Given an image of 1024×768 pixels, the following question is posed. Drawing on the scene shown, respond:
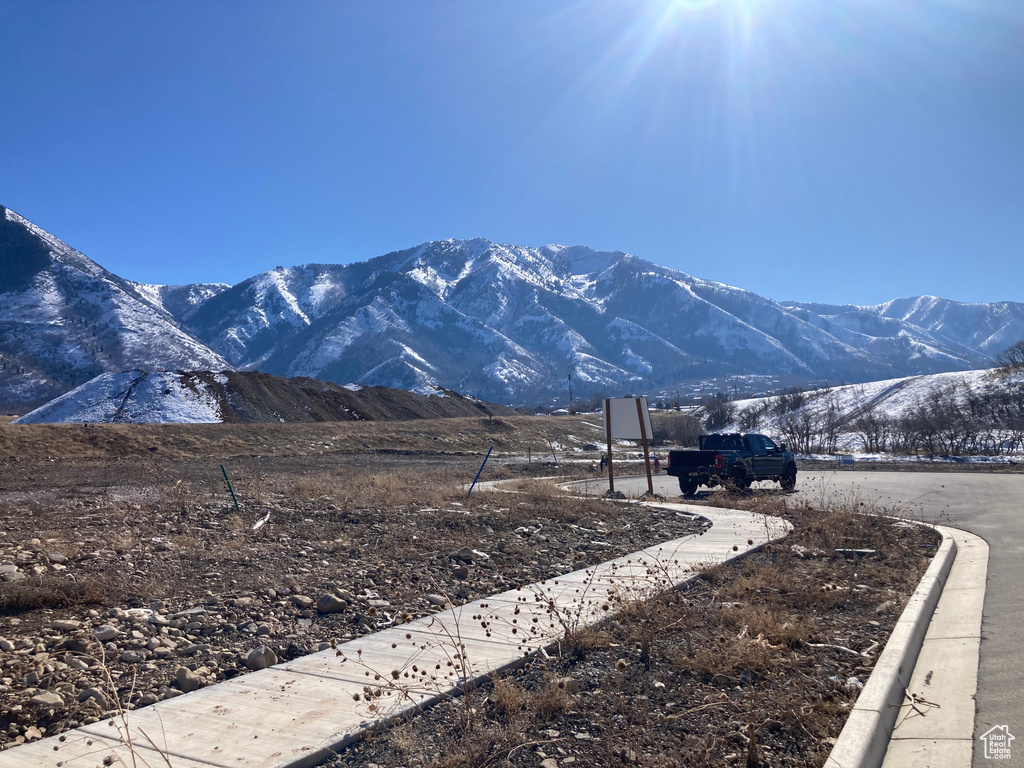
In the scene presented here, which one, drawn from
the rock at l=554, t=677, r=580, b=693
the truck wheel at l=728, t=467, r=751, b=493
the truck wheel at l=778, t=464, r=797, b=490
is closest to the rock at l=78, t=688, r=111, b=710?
the rock at l=554, t=677, r=580, b=693

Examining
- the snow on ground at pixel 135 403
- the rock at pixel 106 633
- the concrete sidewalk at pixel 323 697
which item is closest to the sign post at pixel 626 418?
the concrete sidewalk at pixel 323 697

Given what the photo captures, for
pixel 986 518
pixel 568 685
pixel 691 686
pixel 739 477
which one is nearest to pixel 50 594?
pixel 568 685

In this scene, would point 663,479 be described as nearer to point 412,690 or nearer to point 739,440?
point 739,440

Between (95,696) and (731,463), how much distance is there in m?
16.8

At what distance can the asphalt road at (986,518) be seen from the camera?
16.0 ft

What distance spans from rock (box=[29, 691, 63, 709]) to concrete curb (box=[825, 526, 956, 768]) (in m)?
4.71

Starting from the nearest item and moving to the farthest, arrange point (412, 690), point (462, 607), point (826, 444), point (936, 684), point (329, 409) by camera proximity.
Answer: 1. point (412, 690)
2. point (936, 684)
3. point (462, 607)
4. point (826, 444)
5. point (329, 409)

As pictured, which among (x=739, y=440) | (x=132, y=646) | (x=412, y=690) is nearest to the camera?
(x=412, y=690)

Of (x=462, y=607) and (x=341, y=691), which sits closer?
(x=341, y=691)

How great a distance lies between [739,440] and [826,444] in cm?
3199

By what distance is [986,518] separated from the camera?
13.5 m

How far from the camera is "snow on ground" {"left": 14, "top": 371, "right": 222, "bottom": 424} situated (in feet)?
157

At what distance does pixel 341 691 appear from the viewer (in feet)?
16.0

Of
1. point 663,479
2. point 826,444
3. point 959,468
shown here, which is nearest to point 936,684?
point 663,479
